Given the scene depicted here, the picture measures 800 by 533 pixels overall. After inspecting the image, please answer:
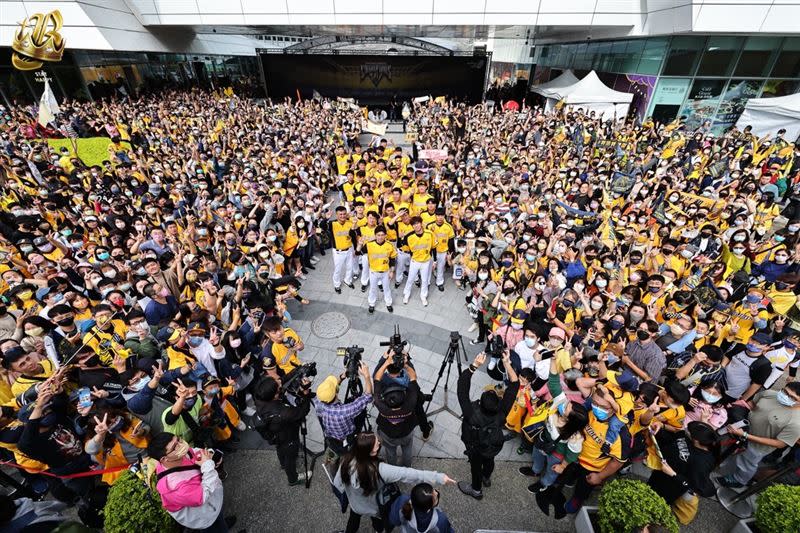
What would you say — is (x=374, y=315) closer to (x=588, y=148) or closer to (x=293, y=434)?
(x=293, y=434)

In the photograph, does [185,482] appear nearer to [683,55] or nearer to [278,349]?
[278,349]

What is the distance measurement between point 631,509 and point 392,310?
5460mm

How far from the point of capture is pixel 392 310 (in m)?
7.90

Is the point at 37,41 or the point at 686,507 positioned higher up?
the point at 37,41

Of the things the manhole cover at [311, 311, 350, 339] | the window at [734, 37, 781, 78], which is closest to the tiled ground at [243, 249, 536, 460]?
the manhole cover at [311, 311, 350, 339]

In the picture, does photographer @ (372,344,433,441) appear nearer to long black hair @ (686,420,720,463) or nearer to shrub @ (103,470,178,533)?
shrub @ (103,470,178,533)

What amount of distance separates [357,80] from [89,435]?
2789cm

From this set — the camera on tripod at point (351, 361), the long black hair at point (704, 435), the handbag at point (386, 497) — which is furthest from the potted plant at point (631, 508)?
the camera on tripod at point (351, 361)

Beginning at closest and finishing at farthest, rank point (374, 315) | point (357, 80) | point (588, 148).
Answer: point (374, 315)
point (588, 148)
point (357, 80)

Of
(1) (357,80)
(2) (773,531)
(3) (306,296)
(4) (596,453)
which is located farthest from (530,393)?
(1) (357,80)

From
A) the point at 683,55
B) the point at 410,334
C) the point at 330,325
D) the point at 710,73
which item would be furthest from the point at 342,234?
the point at 710,73

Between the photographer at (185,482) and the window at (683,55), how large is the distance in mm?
26462

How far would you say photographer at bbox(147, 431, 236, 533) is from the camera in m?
3.03

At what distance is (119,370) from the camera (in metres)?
4.37
